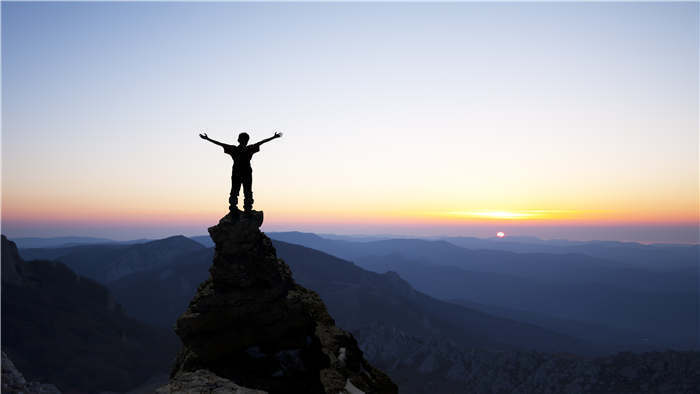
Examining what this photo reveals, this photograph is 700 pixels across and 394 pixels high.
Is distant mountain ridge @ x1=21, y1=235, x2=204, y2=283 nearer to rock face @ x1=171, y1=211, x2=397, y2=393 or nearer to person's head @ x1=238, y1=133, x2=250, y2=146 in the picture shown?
rock face @ x1=171, y1=211, x2=397, y2=393

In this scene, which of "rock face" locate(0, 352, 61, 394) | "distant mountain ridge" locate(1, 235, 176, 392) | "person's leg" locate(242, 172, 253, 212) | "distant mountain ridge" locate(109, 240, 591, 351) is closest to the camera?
"person's leg" locate(242, 172, 253, 212)

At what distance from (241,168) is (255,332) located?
16.6 feet

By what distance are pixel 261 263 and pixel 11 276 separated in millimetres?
88197

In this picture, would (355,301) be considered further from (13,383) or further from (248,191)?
(248,191)

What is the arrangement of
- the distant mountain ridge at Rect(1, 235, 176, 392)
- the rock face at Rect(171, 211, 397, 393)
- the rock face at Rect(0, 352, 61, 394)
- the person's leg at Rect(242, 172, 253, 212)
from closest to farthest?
the rock face at Rect(171, 211, 397, 393) < the person's leg at Rect(242, 172, 253, 212) < the rock face at Rect(0, 352, 61, 394) < the distant mountain ridge at Rect(1, 235, 176, 392)

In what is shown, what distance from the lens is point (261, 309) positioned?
11578mm

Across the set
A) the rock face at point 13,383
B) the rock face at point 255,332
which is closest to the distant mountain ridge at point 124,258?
the rock face at point 13,383

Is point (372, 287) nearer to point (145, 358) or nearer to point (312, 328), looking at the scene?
point (145, 358)

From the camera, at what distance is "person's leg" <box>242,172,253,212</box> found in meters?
12.0

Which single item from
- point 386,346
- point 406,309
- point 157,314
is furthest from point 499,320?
point 157,314

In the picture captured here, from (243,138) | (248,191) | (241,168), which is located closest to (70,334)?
(248,191)

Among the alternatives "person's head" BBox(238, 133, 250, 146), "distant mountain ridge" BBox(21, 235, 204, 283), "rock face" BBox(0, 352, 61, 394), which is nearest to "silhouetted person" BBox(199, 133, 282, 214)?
"person's head" BBox(238, 133, 250, 146)

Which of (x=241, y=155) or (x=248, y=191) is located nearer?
(x=241, y=155)

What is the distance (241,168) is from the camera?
A: 11.9m
